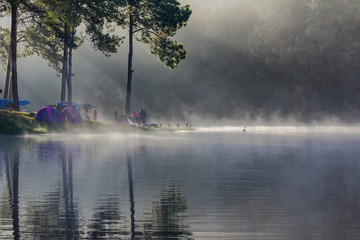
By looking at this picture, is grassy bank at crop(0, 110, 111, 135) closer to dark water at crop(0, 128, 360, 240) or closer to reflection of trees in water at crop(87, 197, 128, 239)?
dark water at crop(0, 128, 360, 240)

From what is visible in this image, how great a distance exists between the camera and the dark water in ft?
29.6

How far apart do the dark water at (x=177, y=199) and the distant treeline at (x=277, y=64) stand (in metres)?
57.3

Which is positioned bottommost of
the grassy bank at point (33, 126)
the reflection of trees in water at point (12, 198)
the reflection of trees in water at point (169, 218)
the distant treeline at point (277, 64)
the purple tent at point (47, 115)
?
the reflection of trees in water at point (169, 218)

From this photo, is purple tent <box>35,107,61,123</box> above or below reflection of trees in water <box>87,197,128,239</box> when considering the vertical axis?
above

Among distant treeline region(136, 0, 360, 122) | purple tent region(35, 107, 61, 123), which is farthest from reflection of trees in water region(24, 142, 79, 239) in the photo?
distant treeline region(136, 0, 360, 122)

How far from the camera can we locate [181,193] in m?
13.0

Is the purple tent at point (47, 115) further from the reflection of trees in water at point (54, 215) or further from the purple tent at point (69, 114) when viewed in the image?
the reflection of trees in water at point (54, 215)

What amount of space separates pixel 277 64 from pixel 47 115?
46930 mm

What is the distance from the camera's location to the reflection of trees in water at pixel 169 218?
8742mm

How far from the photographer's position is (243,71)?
323 feet

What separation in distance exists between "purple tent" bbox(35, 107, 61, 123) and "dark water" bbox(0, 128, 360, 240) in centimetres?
2391

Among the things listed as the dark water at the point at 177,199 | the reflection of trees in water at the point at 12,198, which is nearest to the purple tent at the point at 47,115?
the dark water at the point at 177,199

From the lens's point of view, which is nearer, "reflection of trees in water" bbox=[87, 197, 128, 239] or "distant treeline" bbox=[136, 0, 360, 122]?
"reflection of trees in water" bbox=[87, 197, 128, 239]

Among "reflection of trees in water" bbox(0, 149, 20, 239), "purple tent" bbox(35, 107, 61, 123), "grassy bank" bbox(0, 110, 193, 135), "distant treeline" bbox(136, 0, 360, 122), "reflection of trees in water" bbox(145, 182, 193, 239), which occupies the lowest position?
"reflection of trees in water" bbox(145, 182, 193, 239)
